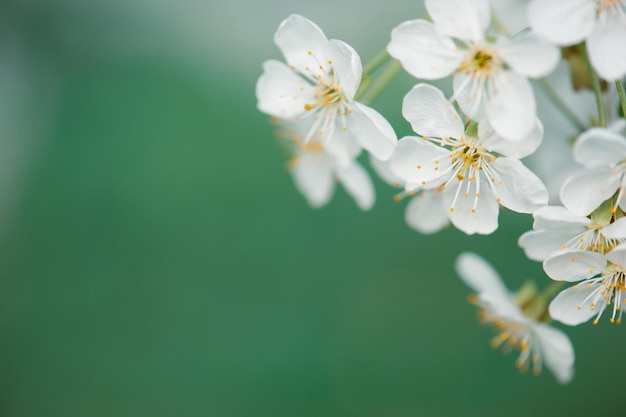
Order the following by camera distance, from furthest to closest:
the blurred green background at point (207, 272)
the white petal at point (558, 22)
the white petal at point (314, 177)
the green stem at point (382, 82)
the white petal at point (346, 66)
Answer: the blurred green background at point (207, 272), the white petal at point (314, 177), the green stem at point (382, 82), the white petal at point (346, 66), the white petal at point (558, 22)

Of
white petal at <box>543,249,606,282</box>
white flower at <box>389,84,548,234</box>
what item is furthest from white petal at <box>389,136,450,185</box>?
white petal at <box>543,249,606,282</box>

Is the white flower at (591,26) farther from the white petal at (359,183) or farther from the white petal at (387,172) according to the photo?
the white petal at (359,183)

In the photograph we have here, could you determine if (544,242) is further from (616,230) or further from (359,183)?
(359,183)

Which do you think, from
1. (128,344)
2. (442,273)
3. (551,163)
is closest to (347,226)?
(442,273)

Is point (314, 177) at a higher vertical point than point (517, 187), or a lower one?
higher

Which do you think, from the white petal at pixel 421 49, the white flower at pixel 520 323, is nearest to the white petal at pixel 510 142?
the white petal at pixel 421 49

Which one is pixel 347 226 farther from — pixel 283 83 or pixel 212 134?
pixel 283 83

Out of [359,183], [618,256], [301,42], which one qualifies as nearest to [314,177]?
[359,183]
